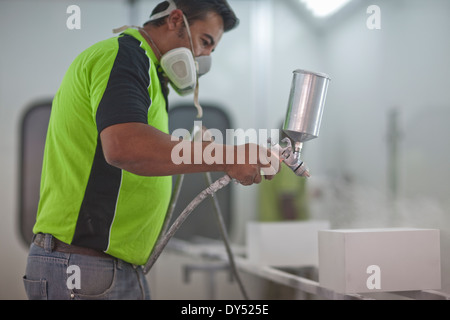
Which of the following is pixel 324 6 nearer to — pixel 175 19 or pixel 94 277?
pixel 175 19

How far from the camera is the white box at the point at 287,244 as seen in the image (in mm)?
2000

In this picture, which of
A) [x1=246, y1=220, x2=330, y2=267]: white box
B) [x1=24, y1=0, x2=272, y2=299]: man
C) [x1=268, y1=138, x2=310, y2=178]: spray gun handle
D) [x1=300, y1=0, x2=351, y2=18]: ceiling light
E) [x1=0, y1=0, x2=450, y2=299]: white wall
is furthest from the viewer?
[x1=300, y1=0, x2=351, y2=18]: ceiling light

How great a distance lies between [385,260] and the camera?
1.28 meters

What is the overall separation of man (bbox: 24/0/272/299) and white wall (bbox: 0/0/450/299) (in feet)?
3.84

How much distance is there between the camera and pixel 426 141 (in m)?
2.25

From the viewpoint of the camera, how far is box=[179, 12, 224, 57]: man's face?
1.31m

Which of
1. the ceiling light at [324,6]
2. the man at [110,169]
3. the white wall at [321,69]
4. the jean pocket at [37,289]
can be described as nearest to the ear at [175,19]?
the man at [110,169]

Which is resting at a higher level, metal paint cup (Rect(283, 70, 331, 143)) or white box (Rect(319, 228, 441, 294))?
metal paint cup (Rect(283, 70, 331, 143))

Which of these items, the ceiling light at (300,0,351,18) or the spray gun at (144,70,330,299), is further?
the ceiling light at (300,0,351,18)

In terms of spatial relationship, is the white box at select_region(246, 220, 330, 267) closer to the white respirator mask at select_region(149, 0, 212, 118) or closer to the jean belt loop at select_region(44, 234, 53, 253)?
the white respirator mask at select_region(149, 0, 212, 118)

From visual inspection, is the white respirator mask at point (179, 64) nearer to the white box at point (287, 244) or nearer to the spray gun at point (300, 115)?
the spray gun at point (300, 115)

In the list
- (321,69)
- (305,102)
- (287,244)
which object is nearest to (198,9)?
(305,102)

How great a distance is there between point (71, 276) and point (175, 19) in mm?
681

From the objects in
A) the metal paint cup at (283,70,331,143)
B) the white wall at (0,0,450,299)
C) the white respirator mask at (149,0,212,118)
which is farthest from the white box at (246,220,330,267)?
the metal paint cup at (283,70,331,143)
